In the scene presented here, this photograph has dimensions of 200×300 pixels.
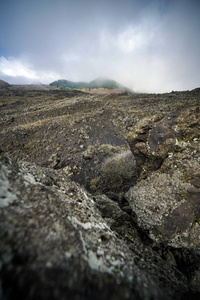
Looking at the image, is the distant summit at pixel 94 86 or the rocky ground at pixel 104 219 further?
the distant summit at pixel 94 86

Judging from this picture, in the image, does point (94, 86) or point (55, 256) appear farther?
point (94, 86)

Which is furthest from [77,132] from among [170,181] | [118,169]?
[170,181]

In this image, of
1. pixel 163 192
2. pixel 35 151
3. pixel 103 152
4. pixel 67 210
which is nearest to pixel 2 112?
pixel 35 151

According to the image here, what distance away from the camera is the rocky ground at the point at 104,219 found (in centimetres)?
149

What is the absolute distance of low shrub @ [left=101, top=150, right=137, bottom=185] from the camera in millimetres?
9727

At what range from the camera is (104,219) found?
4113mm

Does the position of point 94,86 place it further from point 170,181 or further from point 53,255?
point 53,255

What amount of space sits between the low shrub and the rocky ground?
28cm

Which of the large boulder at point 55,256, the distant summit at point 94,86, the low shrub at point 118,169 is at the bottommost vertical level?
the low shrub at point 118,169

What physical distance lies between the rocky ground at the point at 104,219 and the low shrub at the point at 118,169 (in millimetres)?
282

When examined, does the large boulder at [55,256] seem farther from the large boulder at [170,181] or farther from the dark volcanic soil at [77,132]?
the dark volcanic soil at [77,132]

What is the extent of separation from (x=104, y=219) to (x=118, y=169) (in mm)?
6147

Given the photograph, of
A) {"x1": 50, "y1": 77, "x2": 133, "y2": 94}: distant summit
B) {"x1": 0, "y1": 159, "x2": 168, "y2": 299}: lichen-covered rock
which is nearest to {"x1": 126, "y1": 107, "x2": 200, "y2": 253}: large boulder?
{"x1": 0, "y1": 159, "x2": 168, "y2": 299}: lichen-covered rock

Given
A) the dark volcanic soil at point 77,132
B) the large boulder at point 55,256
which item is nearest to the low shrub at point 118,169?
the dark volcanic soil at point 77,132
